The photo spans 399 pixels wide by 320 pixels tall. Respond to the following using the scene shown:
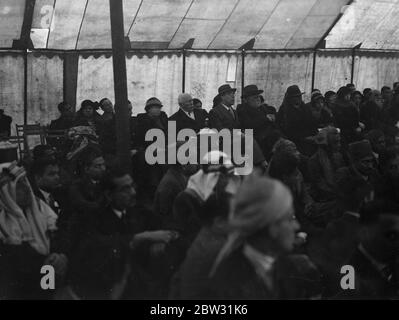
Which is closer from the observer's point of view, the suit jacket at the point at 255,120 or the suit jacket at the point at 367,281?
the suit jacket at the point at 367,281

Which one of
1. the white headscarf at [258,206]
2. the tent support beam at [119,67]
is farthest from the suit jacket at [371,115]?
the white headscarf at [258,206]

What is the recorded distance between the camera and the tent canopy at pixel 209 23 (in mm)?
9805

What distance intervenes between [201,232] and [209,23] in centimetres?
833

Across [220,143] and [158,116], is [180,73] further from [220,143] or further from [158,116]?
[220,143]

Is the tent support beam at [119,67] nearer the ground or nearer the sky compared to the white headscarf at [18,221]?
nearer the sky

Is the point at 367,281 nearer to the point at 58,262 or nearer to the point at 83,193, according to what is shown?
the point at 58,262

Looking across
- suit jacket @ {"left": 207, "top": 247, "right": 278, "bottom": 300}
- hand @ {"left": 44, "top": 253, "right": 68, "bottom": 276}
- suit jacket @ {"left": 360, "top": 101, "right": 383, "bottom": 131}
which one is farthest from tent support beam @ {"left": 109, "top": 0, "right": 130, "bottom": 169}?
suit jacket @ {"left": 360, "top": 101, "right": 383, "bottom": 131}

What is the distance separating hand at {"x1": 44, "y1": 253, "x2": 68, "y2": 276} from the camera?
3.88m

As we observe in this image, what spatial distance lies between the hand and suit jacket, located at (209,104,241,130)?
163 inches

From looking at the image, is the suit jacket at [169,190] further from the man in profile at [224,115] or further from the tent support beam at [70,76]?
the tent support beam at [70,76]

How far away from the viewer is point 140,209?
4441mm

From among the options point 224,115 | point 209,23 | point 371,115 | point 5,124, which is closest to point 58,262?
point 224,115

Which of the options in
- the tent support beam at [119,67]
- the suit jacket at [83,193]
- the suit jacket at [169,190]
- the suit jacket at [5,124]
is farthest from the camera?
the suit jacket at [5,124]
